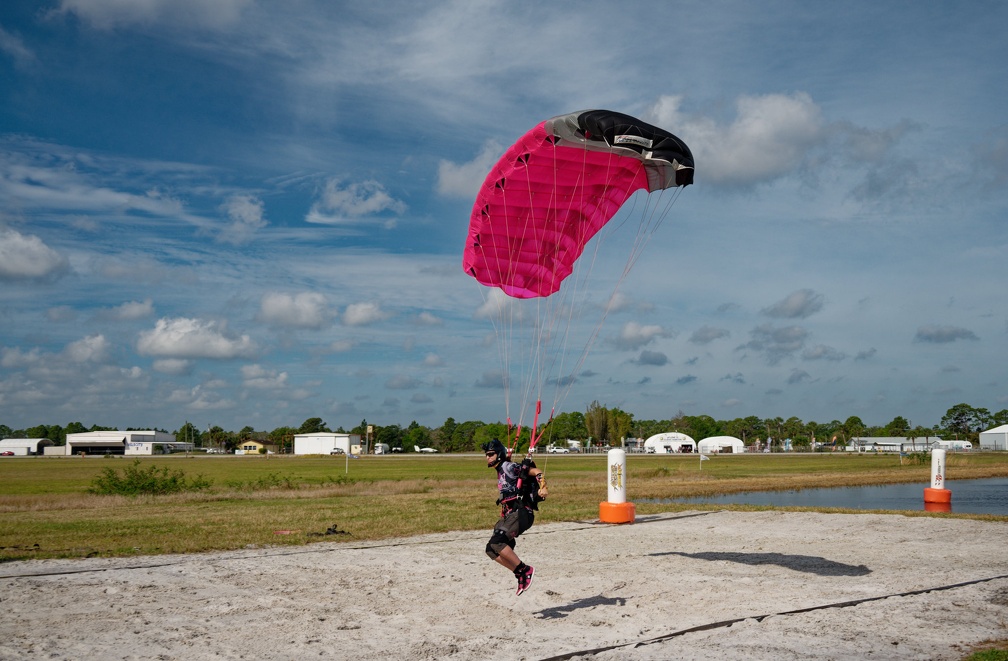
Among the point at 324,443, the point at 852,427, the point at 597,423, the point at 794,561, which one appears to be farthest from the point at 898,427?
the point at 794,561

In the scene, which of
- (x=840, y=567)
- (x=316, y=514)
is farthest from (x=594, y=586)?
(x=316, y=514)

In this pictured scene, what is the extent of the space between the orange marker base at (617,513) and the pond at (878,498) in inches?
374

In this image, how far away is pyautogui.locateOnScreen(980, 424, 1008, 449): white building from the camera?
5157 inches

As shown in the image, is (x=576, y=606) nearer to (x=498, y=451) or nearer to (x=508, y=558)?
(x=508, y=558)

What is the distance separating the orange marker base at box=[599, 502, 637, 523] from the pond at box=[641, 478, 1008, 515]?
9.51 meters

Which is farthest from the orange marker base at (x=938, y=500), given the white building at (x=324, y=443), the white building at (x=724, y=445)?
the white building at (x=324, y=443)

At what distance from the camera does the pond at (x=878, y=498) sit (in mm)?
25750

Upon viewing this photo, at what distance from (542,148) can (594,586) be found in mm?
7303

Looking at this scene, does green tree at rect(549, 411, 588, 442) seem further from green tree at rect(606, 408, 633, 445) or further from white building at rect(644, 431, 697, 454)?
white building at rect(644, 431, 697, 454)

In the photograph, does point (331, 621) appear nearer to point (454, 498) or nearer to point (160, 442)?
point (454, 498)

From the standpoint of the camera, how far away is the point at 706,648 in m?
7.36

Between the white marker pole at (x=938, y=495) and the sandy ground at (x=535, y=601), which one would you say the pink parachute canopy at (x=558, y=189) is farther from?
the white marker pole at (x=938, y=495)

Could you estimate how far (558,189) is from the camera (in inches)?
586

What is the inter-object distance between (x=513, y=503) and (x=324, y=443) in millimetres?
134215
